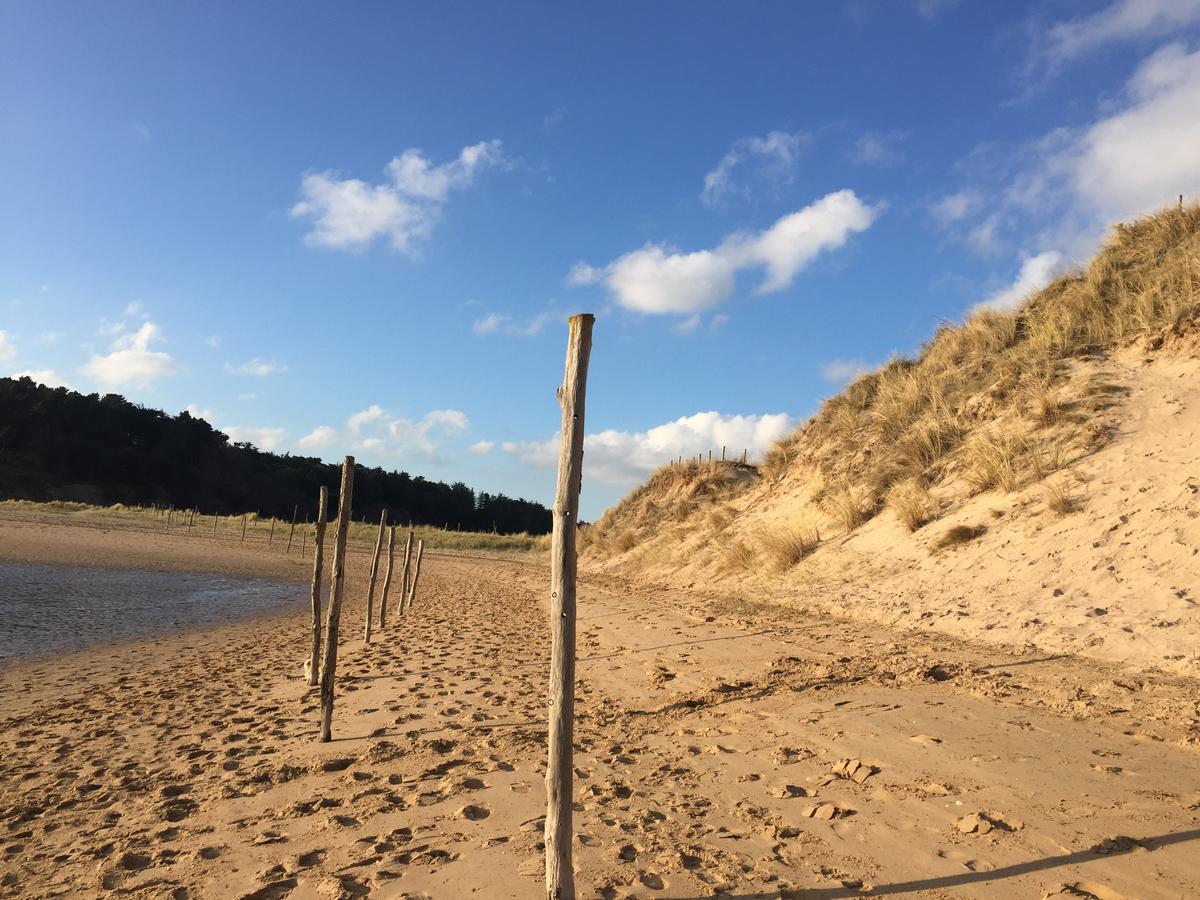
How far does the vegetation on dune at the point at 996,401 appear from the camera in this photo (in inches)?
490

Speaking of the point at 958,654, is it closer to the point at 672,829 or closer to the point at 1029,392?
the point at 672,829

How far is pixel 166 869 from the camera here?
13.3 feet

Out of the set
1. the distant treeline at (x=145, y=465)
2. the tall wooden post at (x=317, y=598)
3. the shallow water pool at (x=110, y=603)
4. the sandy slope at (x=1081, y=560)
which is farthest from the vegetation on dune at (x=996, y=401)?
the distant treeline at (x=145, y=465)

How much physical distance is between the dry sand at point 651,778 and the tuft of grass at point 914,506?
3.56 m

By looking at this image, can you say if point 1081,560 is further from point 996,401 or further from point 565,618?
point 565,618

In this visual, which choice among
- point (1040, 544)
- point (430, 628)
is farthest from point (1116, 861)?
point (430, 628)

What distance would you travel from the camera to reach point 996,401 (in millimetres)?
14562

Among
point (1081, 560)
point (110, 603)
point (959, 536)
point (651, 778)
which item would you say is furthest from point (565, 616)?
point (110, 603)

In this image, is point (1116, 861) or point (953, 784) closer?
point (1116, 861)

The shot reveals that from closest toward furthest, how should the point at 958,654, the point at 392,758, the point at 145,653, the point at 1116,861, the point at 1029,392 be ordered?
the point at 1116,861 < the point at 392,758 < the point at 958,654 < the point at 145,653 < the point at 1029,392

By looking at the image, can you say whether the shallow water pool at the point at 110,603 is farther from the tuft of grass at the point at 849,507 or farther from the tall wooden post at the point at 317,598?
the tuft of grass at the point at 849,507

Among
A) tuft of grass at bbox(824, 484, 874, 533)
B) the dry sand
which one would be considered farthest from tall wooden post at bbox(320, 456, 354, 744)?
tuft of grass at bbox(824, 484, 874, 533)

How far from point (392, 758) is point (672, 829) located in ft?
8.53

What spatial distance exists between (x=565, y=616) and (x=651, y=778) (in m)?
2.12
